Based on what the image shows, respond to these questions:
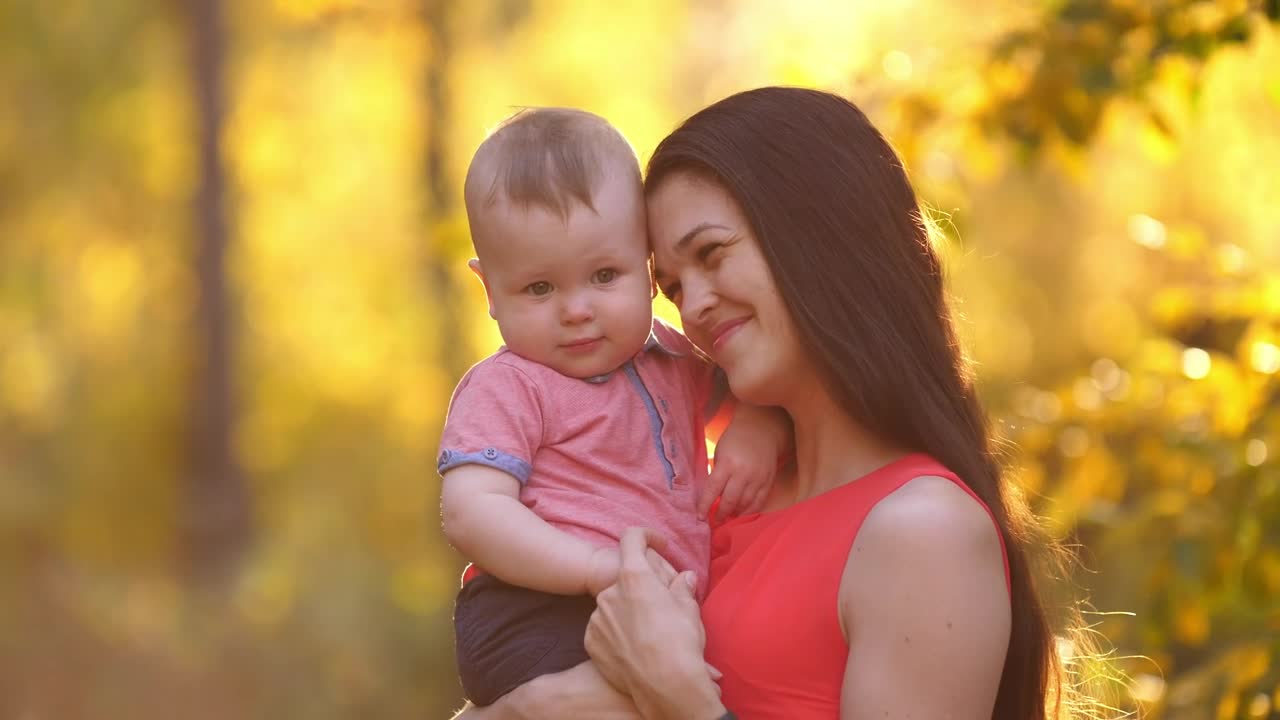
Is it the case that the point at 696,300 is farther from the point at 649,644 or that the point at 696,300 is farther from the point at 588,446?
the point at 649,644

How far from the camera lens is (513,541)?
220cm

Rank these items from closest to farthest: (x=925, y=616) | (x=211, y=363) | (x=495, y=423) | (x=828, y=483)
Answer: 1. (x=925, y=616)
2. (x=495, y=423)
3. (x=828, y=483)
4. (x=211, y=363)

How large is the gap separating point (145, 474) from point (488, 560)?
14.5 metres

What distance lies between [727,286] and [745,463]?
1.15ft

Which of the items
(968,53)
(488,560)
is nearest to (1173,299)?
(968,53)

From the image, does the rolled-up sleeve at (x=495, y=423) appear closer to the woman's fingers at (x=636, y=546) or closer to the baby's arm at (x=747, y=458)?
the woman's fingers at (x=636, y=546)

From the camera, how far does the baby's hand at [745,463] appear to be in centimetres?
247

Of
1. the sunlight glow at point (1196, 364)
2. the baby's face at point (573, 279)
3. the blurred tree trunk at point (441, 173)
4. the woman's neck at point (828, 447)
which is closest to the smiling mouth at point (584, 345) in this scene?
the baby's face at point (573, 279)

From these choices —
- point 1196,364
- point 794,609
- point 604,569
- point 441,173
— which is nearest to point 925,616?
point 794,609

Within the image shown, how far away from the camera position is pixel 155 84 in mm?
15305

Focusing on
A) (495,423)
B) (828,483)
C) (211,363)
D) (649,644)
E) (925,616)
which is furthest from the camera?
(211,363)

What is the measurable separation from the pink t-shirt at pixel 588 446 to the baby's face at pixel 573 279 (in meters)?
0.05

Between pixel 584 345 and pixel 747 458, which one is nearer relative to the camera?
pixel 584 345

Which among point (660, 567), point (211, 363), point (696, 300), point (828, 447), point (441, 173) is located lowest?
Answer: point (211, 363)
